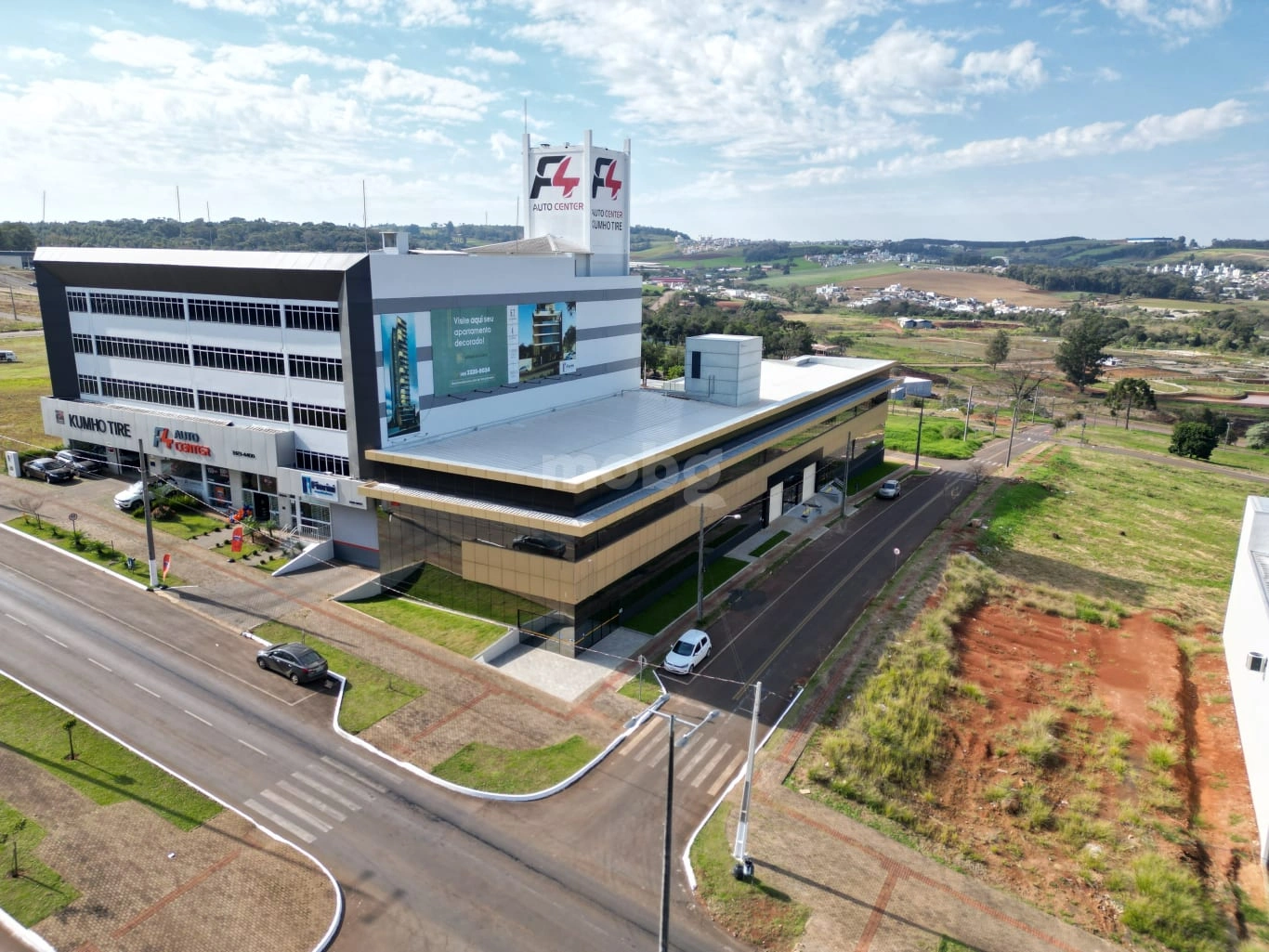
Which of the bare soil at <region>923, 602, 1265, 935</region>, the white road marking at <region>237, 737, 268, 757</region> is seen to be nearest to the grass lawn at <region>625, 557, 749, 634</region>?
the bare soil at <region>923, 602, 1265, 935</region>

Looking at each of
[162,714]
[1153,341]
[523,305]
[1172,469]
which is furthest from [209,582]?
[1153,341]

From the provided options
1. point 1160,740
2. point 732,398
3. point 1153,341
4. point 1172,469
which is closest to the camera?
point 1160,740

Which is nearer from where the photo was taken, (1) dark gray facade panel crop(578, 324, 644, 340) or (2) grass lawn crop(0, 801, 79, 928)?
(2) grass lawn crop(0, 801, 79, 928)

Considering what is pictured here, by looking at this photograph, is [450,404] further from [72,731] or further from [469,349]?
[72,731]

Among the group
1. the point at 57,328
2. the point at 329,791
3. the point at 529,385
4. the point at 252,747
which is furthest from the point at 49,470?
the point at 329,791

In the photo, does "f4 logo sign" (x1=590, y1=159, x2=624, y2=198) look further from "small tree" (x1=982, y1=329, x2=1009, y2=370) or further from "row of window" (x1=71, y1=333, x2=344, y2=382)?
"small tree" (x1=982, y1=329, x2=1009, y2=370)

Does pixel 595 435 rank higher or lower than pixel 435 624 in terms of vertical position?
higher

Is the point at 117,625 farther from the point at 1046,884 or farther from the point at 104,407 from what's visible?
the point at 1046,884
